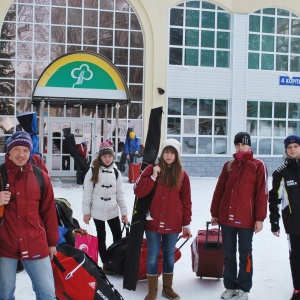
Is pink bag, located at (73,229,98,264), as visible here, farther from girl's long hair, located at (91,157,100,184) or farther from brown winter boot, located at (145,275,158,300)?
brown winter boot, located at (145,275,158,300)

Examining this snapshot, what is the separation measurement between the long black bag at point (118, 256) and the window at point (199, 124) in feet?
41.5

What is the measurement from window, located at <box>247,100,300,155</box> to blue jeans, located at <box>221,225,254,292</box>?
14.3 metres

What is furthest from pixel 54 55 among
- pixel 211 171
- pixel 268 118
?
pixel 268 118

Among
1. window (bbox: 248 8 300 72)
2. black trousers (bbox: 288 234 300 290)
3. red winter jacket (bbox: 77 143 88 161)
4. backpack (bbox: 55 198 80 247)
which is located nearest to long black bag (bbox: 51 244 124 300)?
backpack (bbox: 55 198 80 247)

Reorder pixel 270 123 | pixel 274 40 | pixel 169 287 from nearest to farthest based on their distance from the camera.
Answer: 1. pixel 169 287
2. pixel 274 40
3. pixel 270 123

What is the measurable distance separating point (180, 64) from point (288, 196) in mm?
13803

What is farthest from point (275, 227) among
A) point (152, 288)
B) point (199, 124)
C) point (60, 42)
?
point (60, 42)

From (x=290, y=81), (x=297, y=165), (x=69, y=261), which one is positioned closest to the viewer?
(x=69, y=261)

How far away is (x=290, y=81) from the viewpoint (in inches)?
750

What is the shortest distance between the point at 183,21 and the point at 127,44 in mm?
2380

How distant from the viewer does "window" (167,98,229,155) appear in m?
18.2

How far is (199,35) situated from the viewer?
60.0ft

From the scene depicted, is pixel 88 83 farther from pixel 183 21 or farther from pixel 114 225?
pixel 114 225

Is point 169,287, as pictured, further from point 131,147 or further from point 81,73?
point 81,73
